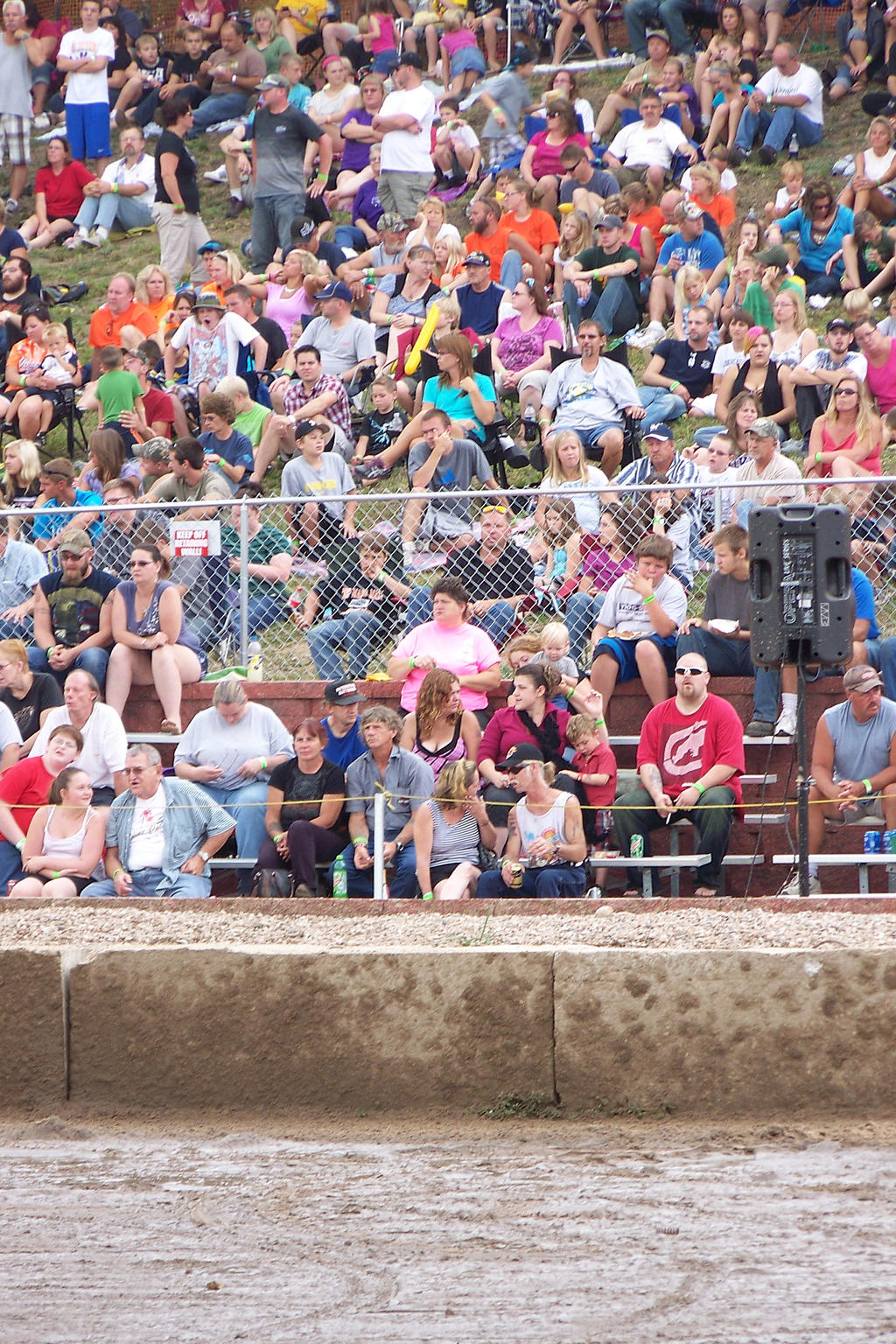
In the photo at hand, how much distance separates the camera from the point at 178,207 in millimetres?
16891

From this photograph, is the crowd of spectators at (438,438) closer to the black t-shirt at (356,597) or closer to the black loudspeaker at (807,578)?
the black t-shirt at (356,597)

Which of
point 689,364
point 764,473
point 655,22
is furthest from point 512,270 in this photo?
point 655,22

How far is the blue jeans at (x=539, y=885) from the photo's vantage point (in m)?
8.91

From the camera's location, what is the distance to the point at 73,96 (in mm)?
19594

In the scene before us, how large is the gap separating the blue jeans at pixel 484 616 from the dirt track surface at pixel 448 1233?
→ 4.31 metres

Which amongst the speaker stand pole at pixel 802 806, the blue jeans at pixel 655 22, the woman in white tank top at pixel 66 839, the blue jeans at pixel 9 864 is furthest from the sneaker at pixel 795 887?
the blue jeans at pixel 655 22

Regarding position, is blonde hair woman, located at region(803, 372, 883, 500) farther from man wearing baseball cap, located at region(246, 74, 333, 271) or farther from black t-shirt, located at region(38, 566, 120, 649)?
man wearing baseball cap, located at region(246, 74, 333, 271)

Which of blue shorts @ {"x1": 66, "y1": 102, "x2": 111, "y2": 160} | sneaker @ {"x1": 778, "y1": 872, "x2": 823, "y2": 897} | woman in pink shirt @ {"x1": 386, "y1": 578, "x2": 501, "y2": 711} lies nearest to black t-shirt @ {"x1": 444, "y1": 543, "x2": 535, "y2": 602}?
woman in pink shirt @ {"x1": 386, "y1": 578, "x2": 501, "y2": 711}

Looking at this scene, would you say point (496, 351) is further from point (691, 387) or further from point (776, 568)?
point (776, 568)

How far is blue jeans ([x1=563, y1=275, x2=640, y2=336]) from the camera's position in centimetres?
1390

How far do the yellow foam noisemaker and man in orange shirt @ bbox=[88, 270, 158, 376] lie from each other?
2931mm

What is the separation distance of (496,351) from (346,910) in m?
6.41

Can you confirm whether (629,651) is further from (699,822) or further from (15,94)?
(15,94)

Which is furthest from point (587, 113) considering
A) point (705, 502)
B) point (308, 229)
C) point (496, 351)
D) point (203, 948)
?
point (203, 948)
